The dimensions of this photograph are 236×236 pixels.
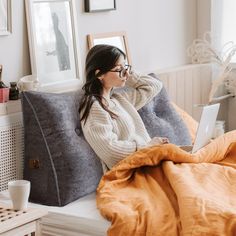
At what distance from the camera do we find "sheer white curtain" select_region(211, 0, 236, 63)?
420 cm

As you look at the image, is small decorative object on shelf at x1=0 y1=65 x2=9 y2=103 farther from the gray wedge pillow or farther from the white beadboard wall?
the white beadboard wall

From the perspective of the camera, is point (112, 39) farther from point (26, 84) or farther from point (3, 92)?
point (3, 92)

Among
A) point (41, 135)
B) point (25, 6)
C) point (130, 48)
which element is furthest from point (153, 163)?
point (130, 48)

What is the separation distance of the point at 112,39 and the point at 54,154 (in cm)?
108

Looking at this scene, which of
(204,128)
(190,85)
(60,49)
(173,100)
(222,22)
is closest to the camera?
(204,128)

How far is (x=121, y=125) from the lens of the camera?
2760 millimetres

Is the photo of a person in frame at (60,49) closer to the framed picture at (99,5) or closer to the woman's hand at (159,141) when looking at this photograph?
the framed picture at (99,5)

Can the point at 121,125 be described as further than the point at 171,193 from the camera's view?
Yes

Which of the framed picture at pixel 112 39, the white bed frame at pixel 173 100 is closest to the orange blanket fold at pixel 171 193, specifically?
the white bed frame at pixel 173 100

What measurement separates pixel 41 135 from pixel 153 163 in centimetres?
47

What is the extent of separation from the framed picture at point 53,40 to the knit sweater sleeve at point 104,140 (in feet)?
1.18

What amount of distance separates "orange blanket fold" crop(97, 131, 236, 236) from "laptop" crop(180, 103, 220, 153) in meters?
0.06

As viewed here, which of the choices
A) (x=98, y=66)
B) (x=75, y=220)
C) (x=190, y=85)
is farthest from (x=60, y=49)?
(x=190, y=85)

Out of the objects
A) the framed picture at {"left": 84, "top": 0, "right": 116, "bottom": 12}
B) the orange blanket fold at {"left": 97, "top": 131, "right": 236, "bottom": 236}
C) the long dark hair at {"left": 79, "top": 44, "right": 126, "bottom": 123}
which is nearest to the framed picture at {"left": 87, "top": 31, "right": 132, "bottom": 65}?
the framed picture at {"left": 84, "top": 0, "right": 116, "bottom": 12}
